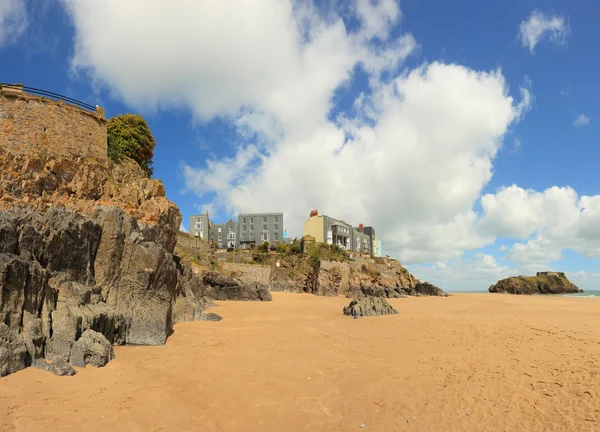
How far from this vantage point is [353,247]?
94438mm

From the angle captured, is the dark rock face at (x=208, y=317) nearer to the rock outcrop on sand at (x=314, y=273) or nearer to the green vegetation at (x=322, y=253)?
the rock outcrop on sand at (x=314, y=273)

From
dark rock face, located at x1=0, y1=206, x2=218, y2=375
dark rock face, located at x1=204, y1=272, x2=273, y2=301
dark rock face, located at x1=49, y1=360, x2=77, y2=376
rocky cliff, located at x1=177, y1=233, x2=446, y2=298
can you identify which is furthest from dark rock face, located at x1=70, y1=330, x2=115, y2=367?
rocky cliff, located at x1=177, y1=233, x2=446, y2=298

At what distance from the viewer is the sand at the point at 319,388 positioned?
710 cm

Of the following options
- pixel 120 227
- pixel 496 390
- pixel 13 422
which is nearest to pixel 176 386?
pixel 13 422

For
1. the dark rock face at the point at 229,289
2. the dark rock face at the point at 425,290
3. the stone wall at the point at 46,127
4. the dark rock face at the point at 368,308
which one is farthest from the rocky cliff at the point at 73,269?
the dark rock face at the point at 425,290

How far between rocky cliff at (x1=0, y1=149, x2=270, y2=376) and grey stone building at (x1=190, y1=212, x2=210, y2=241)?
244ft

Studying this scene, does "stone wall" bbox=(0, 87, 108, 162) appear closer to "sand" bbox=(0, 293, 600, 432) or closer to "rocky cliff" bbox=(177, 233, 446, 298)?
"sand" bbox=(0, 293, 600, 432)

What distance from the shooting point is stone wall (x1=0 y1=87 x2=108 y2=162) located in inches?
602

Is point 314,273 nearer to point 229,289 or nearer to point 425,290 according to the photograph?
point 425,290

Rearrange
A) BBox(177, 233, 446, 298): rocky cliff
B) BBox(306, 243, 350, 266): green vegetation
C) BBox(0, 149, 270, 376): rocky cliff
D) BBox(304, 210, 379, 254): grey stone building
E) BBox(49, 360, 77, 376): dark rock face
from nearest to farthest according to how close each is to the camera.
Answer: BBox(49, 360, 77, 376): dark rock face, BBox(0, 149, 270, 376): rocky cliff, BBox(177, 233, 446, 298): rocky cliff, BBox(306, 243, 350, 266): green vegetation, BBox(304, 210, 379, 254): grey stone building

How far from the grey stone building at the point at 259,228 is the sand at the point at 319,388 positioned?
75.7 meters

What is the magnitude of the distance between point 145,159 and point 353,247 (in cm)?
7137

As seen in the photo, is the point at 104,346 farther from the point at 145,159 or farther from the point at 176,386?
the point at 145,159

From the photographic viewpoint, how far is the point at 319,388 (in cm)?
920
